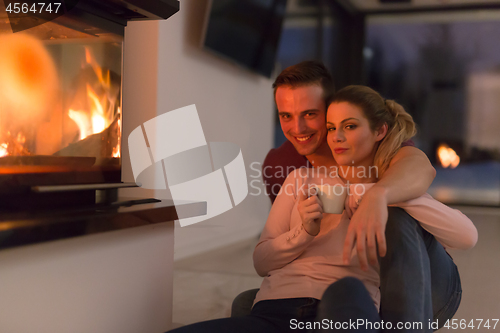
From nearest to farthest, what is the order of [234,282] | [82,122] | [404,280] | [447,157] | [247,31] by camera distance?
[404,280]
[82,122]
[234,282]
[247,31]
[447,157]

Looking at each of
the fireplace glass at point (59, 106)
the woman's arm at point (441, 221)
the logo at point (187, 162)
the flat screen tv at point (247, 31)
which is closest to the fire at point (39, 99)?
the fireplace glass at point (59, 106)

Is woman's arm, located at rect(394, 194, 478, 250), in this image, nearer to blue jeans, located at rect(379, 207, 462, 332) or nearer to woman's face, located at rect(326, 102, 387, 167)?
blue jeans, located at rect(379, 207, 462, 332)

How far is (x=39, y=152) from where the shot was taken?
44.4 inches

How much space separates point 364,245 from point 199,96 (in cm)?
207

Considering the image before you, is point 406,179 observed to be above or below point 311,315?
above

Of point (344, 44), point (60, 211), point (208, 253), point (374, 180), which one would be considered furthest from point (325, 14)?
point (60, 211)

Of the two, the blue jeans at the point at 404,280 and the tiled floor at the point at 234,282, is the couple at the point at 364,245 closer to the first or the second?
the blue jeans at the point at 404,280

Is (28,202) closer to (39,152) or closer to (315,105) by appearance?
(39,152)

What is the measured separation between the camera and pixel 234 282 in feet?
7.45

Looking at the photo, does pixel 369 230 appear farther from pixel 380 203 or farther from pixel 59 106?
pixel 59 106

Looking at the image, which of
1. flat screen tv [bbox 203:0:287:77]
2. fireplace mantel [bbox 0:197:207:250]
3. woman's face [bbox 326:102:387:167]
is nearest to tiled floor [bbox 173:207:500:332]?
fireplace mantel [bbox 0:197:207:250]

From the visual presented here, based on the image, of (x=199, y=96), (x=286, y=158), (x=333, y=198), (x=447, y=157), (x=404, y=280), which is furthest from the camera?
(x=447, y=157)

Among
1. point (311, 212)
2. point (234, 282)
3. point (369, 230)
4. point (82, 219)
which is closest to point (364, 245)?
point (369, 230)

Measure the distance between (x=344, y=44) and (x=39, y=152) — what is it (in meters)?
5.27
